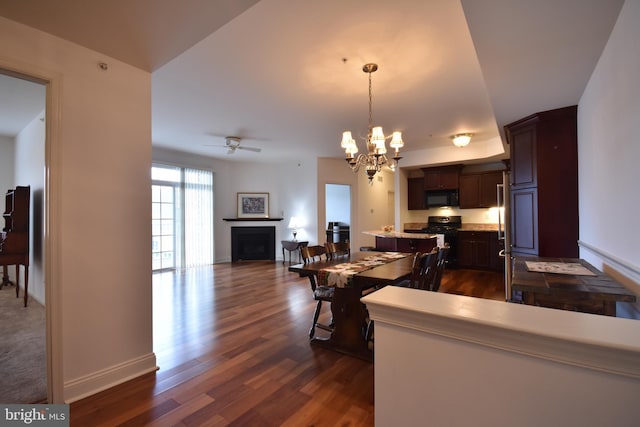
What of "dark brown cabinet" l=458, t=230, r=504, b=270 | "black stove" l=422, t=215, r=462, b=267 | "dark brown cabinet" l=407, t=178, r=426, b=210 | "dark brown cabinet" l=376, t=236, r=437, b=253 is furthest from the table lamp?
"dark brown cabinet" l=458, t=230, r=504, b=270

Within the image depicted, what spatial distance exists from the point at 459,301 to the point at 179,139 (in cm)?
563

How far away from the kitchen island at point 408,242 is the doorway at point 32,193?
15.0ft

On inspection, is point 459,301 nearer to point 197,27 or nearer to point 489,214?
point 197,27

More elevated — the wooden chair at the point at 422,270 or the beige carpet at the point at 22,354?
the wooden chair at the point at 422,270

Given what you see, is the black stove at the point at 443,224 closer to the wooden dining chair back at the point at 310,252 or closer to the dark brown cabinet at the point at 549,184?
the dark brown cabinet at the point at 549,184

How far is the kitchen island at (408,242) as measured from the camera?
4898mm

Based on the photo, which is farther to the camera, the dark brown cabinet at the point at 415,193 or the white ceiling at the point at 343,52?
the dark brown cabinet at the point at 415,193

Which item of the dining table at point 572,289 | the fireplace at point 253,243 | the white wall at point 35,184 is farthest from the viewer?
the fireplace at point 253,243

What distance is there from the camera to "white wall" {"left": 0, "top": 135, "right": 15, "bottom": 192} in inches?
191

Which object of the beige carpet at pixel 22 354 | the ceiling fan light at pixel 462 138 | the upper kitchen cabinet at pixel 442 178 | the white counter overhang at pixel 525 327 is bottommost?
the beige carpet at pixel 22 354

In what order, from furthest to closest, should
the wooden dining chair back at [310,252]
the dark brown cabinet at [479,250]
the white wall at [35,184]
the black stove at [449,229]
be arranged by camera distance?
1. the black stove at [449,229]
2. the dark brown cabinet at [479,250]
3. the white wall at [35,184]
4. the wooden dining chair back at [310,252]

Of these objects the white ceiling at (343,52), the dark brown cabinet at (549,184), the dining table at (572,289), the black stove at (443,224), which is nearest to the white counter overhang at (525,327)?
the dining table at (572,289)

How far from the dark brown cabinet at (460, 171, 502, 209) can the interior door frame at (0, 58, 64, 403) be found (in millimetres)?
6742

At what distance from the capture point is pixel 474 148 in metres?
5.70
